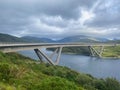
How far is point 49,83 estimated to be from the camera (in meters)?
15.5

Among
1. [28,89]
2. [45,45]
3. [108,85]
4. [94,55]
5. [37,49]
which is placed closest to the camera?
[28,89]

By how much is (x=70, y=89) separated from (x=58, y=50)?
100611 millimetres

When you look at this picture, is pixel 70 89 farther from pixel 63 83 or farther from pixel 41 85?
pixel 41 85

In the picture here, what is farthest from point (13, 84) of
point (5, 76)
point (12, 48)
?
point (12, 48)

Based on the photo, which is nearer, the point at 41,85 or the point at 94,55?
the point at 41,85

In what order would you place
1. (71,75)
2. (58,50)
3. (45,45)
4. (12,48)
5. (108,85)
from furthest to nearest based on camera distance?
(58,50), (45,45), (12,48), (71,75), (108,85)

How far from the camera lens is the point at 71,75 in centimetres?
5275

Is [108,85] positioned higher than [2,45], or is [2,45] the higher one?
[2,45]

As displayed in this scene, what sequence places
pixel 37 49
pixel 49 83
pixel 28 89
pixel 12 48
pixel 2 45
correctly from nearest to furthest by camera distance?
pixel 49 83 → pixel 28 89 → pixel 2 45 → pixel 12 48 → pixel 37 49

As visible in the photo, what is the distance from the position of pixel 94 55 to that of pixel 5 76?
15804 centimetres

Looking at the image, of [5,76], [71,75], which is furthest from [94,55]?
[5,76]

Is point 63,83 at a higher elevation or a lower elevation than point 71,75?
higher

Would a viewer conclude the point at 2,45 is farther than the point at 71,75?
Yes

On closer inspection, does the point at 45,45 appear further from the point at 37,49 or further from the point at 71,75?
the point at 71,75
